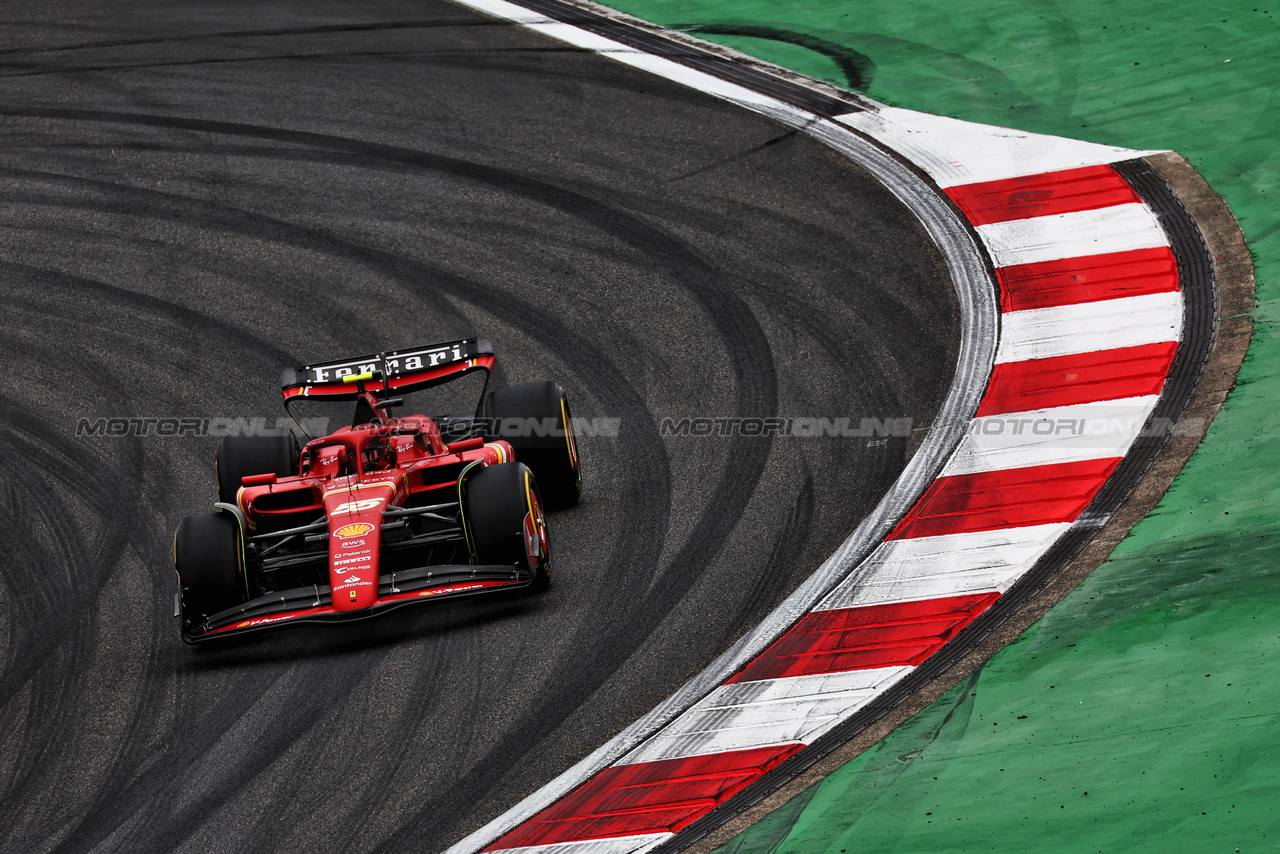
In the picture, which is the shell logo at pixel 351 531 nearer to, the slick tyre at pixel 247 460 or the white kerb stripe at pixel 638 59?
the slick tyre at pixel 247 460

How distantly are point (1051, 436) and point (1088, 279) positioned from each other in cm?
185

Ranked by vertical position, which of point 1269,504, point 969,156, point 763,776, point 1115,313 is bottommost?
point 763,776

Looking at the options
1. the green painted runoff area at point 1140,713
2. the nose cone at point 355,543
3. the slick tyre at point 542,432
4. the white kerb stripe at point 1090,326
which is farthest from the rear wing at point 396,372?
the white kerb stripe at point 1090,326

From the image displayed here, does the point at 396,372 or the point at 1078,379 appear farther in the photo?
the point at 1078,379

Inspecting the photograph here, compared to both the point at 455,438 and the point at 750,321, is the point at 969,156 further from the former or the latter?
the point at 455,438

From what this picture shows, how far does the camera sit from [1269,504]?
8.07 meters

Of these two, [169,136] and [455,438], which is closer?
[455,438]

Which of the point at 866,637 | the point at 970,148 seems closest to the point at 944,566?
the point at 866,637

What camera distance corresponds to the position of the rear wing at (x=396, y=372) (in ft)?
29.1

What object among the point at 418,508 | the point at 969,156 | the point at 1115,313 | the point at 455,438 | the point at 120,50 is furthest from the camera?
the point at 120,50

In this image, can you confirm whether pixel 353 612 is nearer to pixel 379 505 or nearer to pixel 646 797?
pixel 379 505

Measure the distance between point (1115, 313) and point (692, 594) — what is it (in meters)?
3.89

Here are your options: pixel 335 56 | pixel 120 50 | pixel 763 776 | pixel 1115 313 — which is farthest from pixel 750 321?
pixel 120 50

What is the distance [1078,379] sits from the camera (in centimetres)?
962
